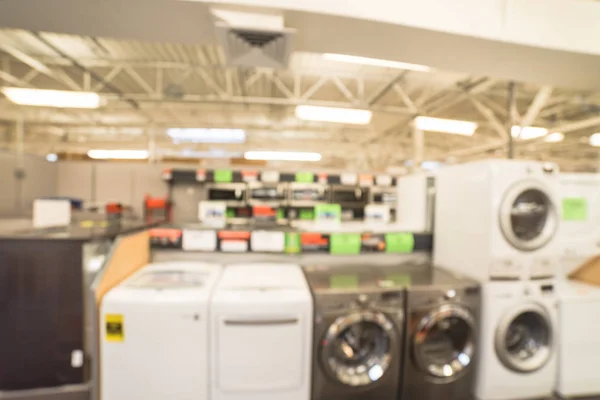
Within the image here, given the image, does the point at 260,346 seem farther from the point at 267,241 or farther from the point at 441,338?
the point at 441,338

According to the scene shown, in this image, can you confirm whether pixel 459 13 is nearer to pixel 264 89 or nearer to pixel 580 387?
pixel 580 387

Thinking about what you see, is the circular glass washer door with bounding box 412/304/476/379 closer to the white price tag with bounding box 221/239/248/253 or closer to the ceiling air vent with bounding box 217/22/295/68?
the white price tag with bounding box 221/239/248/253

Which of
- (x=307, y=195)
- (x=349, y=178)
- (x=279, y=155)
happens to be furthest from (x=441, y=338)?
(x=279, y=155)

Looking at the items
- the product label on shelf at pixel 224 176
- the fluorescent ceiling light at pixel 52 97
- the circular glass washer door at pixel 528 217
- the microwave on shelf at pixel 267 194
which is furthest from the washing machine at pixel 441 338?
the fluorescent ceiling light at pixel 52 97

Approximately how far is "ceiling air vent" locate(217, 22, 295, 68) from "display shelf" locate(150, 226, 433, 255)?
52.5 inches

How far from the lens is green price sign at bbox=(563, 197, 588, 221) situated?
2.42m

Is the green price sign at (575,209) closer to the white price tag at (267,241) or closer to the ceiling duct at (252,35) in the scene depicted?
the white price tag at (267,241)

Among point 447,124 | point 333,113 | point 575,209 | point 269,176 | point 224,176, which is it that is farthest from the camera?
point 447,124

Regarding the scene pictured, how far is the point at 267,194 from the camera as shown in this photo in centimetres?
478

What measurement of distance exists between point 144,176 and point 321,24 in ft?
10.5

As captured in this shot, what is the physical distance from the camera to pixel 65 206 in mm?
2277

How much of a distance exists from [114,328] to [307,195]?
3522 millimetres

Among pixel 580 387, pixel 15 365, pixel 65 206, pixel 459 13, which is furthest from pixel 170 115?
pixel 580 387

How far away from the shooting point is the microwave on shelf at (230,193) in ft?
14.6
